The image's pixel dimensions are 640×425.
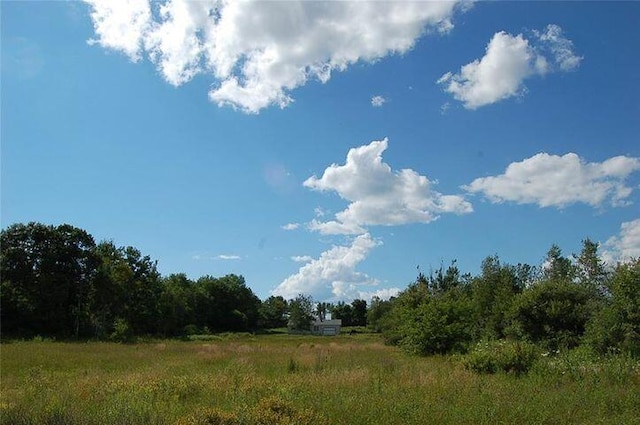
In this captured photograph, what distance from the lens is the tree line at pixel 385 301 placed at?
24.6m

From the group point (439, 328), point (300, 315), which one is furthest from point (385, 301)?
point (439, 328)

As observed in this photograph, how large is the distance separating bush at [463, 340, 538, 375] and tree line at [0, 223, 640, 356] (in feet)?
17.0

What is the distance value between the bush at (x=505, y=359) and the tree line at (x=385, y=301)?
5192mm

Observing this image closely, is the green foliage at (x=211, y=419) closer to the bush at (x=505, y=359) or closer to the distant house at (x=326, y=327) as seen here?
the bush at (x=505, y=359)

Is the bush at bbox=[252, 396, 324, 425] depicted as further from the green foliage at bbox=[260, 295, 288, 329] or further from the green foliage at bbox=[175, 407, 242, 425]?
the green foliage at bbox=[260, 295, 288, 329]

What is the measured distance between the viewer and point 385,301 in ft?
309

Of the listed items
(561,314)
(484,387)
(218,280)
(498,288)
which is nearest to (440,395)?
(484,387)

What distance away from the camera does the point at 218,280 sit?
11862 centimetres

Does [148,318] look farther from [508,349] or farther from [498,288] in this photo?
[508,349]

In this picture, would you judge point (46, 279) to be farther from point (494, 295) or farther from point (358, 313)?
point (358, 313)

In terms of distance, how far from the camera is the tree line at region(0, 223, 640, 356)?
24.6 meters

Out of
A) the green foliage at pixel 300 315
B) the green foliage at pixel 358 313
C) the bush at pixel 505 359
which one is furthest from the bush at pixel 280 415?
the green foliage at pixel 358 313

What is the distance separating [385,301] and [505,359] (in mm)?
79057

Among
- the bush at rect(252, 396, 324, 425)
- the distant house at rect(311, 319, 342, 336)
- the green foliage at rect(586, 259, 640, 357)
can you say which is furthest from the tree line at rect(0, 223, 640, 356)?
the distant house at rect(311, 319, 342, 336)
